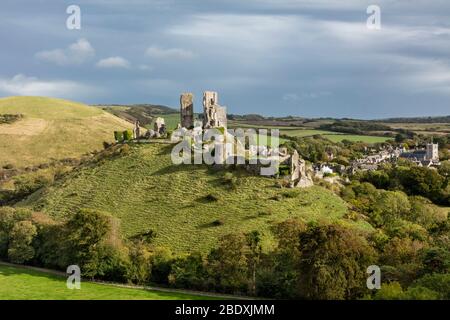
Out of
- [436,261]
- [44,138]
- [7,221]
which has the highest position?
[44,138]

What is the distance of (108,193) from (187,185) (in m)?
11.4

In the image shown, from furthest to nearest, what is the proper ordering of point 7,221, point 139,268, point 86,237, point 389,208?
point 389,208
point 7,221
point 86,237
point 139,268

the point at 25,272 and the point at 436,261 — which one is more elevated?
the point at 436,261

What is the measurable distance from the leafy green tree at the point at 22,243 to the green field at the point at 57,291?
5.02 metres

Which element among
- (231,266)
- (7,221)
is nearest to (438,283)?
(231,266)

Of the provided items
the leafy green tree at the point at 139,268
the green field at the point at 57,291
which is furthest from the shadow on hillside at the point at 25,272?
the leafy green tree at the point at 139,268

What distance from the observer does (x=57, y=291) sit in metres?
57.2

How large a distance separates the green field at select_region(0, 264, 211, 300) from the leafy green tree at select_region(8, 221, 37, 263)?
16.5ft

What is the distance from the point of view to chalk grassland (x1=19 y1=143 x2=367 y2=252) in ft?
229

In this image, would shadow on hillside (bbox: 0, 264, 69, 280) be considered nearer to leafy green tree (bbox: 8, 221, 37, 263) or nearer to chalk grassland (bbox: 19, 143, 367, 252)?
leafy green tree (bbox: 8, 221, 37, 263)

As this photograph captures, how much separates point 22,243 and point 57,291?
49.9ft

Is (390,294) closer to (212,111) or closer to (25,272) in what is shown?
(25,272)
